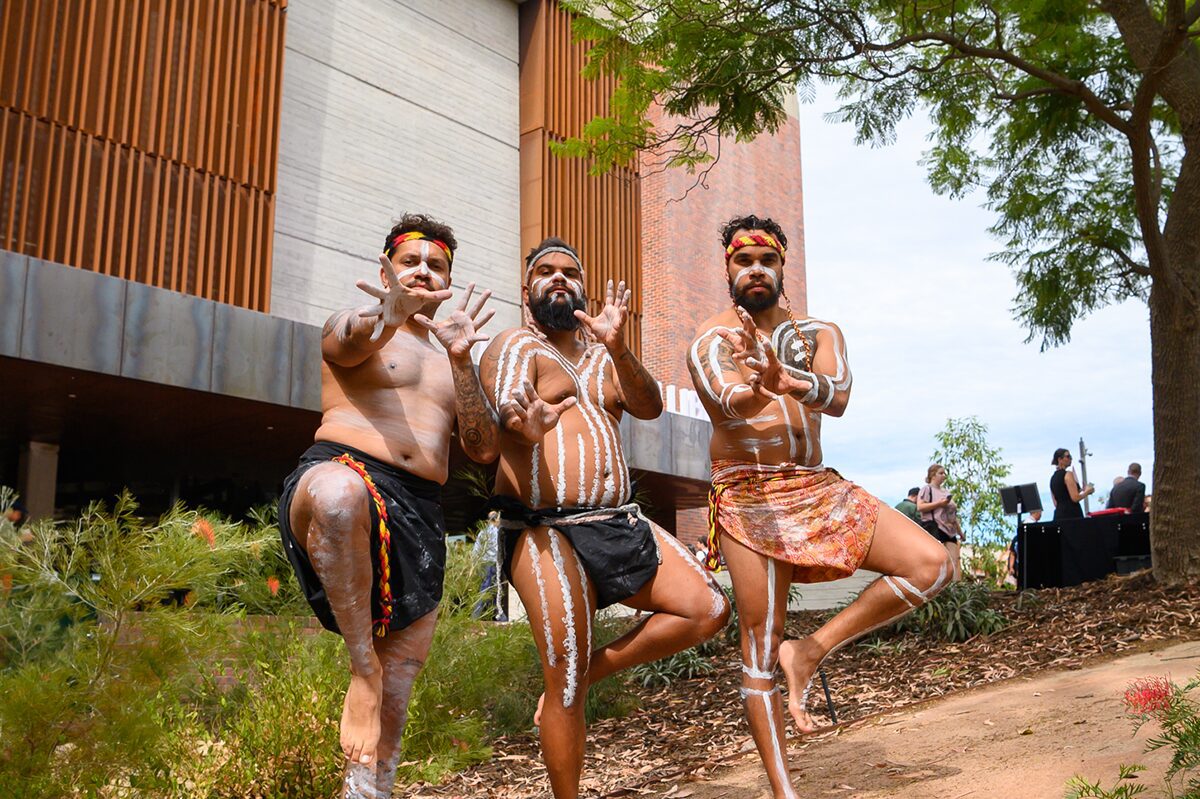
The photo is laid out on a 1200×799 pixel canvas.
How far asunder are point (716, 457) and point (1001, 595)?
5.92m

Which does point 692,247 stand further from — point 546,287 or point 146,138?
point 546,287

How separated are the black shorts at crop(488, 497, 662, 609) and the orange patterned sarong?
396 mm

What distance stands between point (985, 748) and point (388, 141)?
51.4ft

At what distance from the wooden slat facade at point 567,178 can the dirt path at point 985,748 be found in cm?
1401

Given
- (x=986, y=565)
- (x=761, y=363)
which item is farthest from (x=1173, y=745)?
(x=986, y=565)

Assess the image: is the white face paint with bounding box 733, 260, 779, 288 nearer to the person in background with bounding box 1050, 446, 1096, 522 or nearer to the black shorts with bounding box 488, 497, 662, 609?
the black shorts with bounding box 488, 497, 662, 609

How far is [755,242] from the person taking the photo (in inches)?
180

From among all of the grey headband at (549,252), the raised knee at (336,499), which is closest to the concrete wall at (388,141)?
the grey headband at (549,252)

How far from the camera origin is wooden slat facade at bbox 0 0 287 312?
13.1 meters

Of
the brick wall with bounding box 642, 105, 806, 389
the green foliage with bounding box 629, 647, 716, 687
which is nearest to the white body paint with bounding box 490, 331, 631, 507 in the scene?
the green foliage with bounding box 629, 647, 716, 687

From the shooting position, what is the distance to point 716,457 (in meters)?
4.48

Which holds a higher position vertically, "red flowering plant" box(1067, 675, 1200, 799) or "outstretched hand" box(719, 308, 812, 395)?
"outstretched hand" box(719, 308, 812, 395)

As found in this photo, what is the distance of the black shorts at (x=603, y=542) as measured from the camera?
404cm

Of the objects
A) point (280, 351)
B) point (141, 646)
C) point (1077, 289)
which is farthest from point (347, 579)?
point (280, 351)
